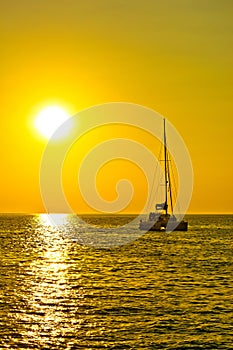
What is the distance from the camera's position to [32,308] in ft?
144

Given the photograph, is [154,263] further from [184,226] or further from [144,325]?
[184,226]

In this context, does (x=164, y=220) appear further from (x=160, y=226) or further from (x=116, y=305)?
(x=116, y=305)

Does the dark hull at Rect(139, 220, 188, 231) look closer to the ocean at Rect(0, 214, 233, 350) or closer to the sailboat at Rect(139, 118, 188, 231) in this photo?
the sailboat at Rect(139, 118, 188, 231)

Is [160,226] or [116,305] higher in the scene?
[160,226]

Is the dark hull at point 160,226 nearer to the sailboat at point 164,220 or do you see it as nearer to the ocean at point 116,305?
the sailboat at point 164,220

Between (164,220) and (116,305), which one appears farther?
(164,220)

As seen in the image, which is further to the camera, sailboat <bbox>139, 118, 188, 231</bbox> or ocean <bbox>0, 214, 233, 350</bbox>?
sailboat <bbox>139, 118, 188, 231</bbox>

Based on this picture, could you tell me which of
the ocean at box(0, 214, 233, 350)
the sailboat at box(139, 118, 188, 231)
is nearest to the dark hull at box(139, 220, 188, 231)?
the sailboat at box(139, 118, 188, 231)

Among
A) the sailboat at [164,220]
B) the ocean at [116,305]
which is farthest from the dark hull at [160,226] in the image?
the ocean at [116,305]

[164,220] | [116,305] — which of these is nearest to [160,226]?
[164,220]

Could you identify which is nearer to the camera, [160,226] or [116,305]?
[116,305]

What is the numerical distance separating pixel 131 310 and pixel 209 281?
18933 millimetres

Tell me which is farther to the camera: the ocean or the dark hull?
the dark hull

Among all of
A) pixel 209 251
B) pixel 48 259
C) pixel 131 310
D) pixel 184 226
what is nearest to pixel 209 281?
pixel 131 310
